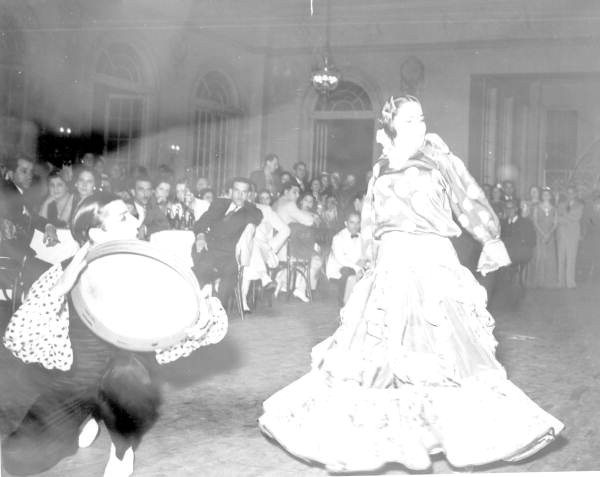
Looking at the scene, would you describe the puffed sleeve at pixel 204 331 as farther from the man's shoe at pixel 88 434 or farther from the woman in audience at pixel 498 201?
the woman in audience at pixel 498 201

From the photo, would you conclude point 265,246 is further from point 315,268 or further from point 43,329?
point 43,329

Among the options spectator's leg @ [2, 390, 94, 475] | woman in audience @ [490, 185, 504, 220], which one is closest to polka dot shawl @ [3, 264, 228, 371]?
spectator's leg @ [2, 390, 94, 475]

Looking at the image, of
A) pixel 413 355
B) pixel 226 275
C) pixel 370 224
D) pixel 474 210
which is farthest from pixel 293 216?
pixel 413 355

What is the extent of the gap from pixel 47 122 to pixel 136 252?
Result: 6.06m

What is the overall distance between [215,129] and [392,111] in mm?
8023

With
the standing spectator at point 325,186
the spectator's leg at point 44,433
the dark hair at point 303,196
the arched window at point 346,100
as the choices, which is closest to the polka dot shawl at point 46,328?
the spectator's leg at point 44,433

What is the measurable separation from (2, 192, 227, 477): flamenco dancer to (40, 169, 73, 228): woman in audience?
264cm

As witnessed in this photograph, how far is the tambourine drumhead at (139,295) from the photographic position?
7.93 feet

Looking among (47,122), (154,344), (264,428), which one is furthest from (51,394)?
(47,122)

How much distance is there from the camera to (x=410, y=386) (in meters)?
2.81

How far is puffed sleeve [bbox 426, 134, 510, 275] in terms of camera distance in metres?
2.98

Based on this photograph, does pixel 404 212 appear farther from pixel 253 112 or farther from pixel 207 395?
pixel 253 112

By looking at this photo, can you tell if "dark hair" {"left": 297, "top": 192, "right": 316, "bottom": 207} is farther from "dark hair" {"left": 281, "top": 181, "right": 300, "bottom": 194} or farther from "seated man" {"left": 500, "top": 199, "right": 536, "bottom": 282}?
"seated man" {"left": 500, "top": 199, "right": 536, "bottom": 282}

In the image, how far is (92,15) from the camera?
8398 millimetres
